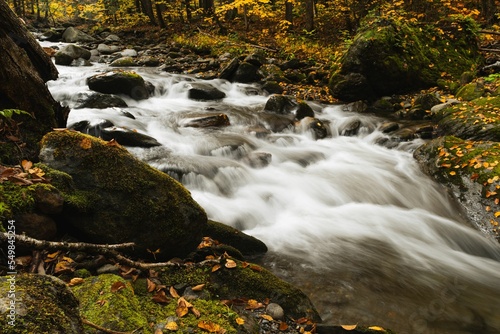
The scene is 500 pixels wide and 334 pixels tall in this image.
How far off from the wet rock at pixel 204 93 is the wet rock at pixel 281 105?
251 centimetres

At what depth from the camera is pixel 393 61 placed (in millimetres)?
12438

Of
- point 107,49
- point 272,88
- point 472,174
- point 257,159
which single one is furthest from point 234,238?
point 107,49

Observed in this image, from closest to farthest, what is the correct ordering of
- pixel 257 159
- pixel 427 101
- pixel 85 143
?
→ pixel 85 143 < pixel 257 159 < pixel 427 101

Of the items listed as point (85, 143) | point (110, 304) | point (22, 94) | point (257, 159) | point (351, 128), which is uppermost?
point (22, 94)

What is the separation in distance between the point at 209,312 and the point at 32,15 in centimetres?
4574

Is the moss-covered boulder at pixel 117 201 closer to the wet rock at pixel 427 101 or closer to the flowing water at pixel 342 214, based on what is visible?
the flowing water at pixel 342 214

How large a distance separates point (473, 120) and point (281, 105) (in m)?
5.39

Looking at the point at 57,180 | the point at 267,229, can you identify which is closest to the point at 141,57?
the point at 267,229

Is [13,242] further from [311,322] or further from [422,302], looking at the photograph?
[422,302]

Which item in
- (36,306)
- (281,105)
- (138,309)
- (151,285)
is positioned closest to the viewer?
(36,306)

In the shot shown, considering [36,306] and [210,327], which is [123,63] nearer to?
[210,327]

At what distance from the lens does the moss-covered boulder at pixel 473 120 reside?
793 cm

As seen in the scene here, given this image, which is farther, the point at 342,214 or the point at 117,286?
the point at 342,214

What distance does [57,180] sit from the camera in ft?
10.7
